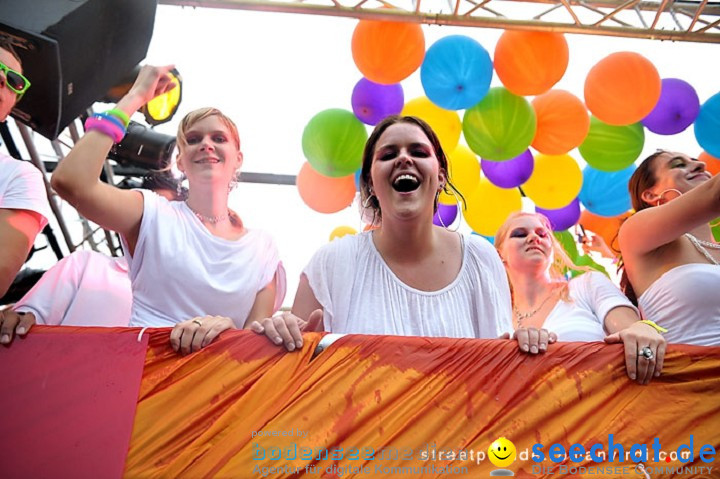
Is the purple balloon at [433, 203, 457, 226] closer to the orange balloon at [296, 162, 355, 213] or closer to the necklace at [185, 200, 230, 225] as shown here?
the orange balloon at [296, 162, 355, 213]

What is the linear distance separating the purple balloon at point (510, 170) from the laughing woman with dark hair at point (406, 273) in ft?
7.56

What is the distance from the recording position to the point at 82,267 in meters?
2.04

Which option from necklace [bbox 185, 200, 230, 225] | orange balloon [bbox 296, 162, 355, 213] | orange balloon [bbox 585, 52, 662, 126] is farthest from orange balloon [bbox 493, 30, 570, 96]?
necklace [bbox 185, 200, 230, 225]

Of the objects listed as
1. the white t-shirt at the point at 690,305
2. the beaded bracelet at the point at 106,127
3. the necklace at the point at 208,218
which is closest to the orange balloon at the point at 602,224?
the white t-shirt at the point at 690,305

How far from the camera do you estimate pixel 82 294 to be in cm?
195

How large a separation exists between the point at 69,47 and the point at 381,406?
2428 mm

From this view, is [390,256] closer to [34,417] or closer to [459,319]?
[459,319]

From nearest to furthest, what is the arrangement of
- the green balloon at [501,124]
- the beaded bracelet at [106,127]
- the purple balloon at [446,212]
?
the beaded bracelet at [106,127], the green balloon at [501,124], the purple balloon at [446,212]

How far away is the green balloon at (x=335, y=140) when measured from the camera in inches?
155

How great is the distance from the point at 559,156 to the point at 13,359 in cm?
379

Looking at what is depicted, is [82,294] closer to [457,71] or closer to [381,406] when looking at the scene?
[381,406]

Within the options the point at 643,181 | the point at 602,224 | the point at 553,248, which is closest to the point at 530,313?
the point at 553,248

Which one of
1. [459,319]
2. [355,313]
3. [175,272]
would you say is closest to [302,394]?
A: [355,313]

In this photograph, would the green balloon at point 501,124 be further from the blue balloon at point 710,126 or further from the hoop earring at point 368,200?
the hoop earring at point 368,200
